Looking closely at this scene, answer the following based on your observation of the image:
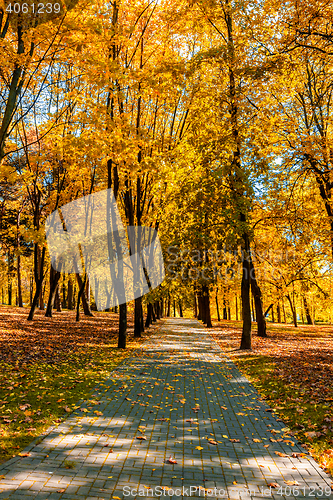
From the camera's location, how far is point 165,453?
486cm

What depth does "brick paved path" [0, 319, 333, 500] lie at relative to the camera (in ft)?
13.0

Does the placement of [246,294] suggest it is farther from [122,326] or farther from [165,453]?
[165,453]

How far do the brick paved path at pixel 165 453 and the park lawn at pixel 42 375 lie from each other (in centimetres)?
37

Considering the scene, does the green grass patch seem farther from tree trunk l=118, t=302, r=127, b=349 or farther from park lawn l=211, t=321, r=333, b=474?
park lawn l=211, t=321, r=333, b=474

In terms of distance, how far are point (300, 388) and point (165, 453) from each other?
4819mm

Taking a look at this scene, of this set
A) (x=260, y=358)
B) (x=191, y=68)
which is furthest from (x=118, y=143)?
(x=260, y=358)

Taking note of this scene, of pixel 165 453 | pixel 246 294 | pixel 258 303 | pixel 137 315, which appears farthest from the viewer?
pixel 258 303

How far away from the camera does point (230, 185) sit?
14344 mm

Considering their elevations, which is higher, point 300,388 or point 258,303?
point 258,303

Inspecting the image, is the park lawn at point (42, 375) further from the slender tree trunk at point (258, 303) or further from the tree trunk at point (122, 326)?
the slender tree trunk at point (258, 303)

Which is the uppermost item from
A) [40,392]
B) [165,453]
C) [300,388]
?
[40,392]

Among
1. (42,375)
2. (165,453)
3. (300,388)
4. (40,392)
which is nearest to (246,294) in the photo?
(300,388)

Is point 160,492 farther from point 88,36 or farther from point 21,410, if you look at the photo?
point 88,36

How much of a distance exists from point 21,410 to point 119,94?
8547 millimetres
